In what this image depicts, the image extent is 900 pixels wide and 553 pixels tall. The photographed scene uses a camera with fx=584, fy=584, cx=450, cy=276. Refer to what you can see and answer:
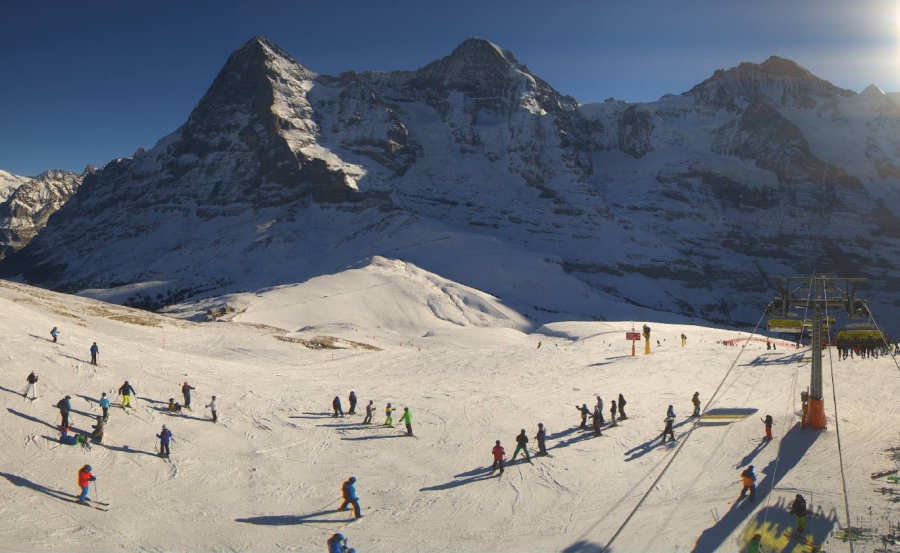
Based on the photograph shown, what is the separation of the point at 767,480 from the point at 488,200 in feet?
457

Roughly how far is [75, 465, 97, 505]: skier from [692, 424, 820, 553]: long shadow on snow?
45.6ft

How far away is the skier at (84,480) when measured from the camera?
13680 mm

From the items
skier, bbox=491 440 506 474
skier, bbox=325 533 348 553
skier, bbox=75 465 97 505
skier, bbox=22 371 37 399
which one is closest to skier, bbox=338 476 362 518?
skier, bbox=325 533 348 553

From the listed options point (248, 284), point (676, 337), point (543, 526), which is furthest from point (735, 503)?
point (248, 284)

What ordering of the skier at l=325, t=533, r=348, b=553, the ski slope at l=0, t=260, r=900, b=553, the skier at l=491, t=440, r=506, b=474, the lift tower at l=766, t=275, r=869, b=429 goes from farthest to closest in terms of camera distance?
the lift tower at l=766, t=275, r=869, b=429
the skier at l=491, t=440, r=506, b=474
the ski slope at l=0, t=260, r=900, b=553
the skier at l=325, t=533, r=348, b=553

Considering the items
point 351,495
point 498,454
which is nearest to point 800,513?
point 498,454

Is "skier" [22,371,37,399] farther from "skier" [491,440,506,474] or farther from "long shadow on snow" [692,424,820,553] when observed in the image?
"long shadow on snow" [692,424,820,553]

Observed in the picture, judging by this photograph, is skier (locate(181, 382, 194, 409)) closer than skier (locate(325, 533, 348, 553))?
No

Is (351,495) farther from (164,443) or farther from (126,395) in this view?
(126,395)

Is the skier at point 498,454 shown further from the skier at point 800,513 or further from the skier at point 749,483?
the skier at point 800,513

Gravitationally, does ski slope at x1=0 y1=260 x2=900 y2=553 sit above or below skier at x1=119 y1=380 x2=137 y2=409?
below

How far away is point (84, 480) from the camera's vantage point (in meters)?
13.7

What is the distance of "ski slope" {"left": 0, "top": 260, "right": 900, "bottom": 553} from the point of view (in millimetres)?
13453

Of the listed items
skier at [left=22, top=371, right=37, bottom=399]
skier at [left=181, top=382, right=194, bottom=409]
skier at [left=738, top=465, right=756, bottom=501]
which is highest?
skier at [left=22, top=371, right=37, bottom=399]
